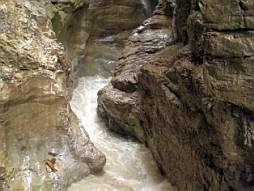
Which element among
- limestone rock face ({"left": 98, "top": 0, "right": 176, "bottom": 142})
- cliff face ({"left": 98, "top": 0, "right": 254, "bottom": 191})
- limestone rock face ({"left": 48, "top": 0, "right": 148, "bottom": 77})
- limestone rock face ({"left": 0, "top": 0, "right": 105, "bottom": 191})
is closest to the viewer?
cliff face ({"left": 98, "top": 0, "right": 254, "bottom": 191})

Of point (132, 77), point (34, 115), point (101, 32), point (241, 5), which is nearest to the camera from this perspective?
point (241, 5)

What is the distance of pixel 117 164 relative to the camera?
294 inches

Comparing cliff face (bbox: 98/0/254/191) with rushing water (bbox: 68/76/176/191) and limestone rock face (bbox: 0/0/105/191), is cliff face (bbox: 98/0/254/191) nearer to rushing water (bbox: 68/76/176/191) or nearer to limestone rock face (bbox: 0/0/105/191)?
rushing water (bbox: 68/76/176/191)

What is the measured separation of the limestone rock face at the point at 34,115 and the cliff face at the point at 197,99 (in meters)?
1.59

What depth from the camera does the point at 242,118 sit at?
445 centimetres

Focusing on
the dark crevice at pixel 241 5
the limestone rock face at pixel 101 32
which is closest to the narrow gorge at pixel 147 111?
the dark crevice at pixel 241 5

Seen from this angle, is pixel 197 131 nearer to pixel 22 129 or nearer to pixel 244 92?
pixel 244 92

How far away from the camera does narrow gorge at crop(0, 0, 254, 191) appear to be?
4.17 m

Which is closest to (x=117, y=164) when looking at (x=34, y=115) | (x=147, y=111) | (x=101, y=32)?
(x=147, y=111)

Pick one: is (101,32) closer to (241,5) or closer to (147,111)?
(147,111)

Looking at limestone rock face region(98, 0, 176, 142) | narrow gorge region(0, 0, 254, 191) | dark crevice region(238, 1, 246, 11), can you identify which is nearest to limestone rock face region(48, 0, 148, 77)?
limestone rock face region(98, 0, 176, 142)

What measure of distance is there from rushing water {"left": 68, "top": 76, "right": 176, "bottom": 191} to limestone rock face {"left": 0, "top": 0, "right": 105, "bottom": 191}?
32 cm

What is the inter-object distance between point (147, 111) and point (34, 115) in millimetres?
2442

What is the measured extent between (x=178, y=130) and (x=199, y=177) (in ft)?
2.89
